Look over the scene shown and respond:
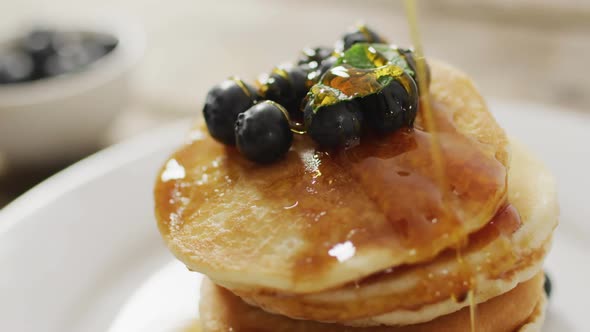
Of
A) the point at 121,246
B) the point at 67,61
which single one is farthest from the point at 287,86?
the point at 67,61

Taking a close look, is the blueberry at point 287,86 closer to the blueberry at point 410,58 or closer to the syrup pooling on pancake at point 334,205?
the syrup pooling on pancake at point 334,205

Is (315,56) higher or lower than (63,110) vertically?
higher

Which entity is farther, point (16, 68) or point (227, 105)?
point (16, 68)

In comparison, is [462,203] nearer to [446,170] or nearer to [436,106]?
[446,170]

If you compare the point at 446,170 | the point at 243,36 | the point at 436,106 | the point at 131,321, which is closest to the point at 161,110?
the point at 243,36

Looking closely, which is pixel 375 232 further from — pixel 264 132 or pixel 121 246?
pixel 121 246

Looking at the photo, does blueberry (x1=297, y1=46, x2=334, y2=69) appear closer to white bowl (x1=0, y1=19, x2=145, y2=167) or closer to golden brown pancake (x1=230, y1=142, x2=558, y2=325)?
golden brown pancake (x1=230, y1=142, x2=558, y2=325)

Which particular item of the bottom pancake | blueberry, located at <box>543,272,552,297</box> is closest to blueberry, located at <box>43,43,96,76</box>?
the bottom pancake
